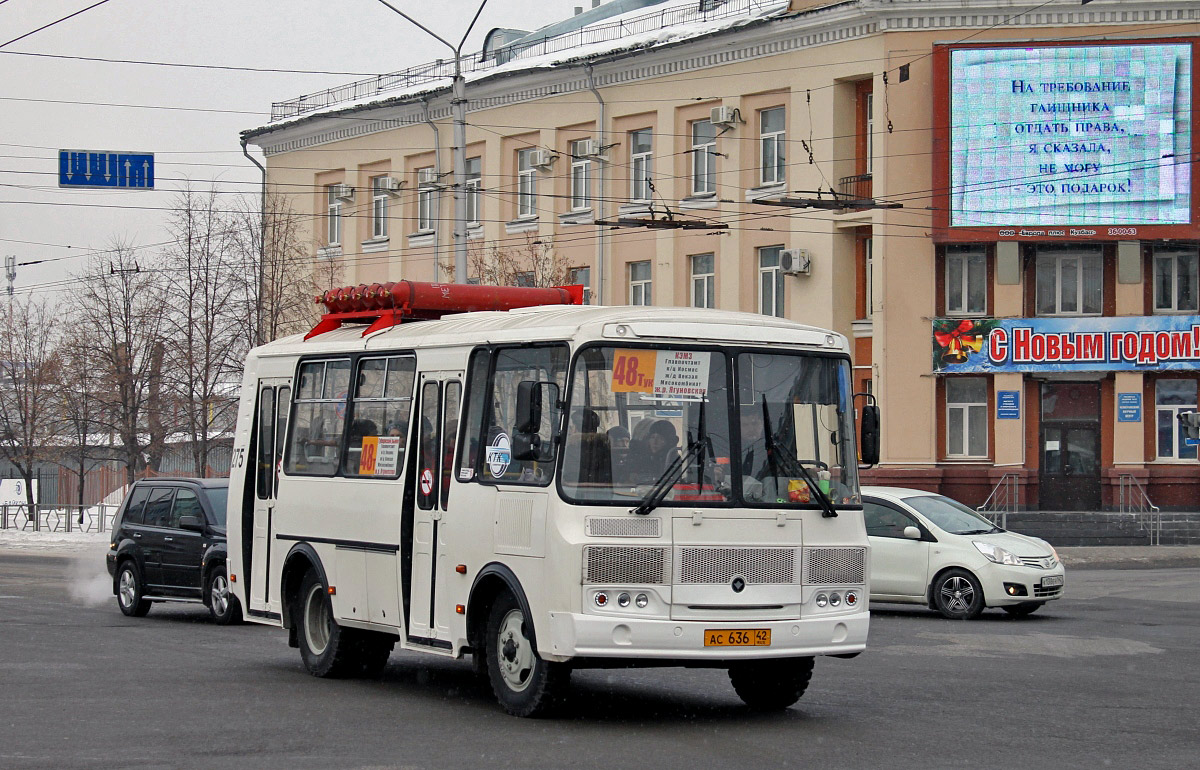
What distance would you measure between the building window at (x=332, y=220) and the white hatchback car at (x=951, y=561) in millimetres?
36111

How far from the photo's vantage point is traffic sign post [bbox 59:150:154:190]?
26359 mm

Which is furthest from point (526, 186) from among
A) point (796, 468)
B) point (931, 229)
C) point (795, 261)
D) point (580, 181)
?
point (796, 468)

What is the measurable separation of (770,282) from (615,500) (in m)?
31.4

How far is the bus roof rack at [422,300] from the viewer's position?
13320 mm

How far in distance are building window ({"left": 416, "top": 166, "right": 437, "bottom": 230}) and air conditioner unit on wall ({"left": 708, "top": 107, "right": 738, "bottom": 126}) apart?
37.6ft

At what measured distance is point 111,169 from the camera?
2670cm

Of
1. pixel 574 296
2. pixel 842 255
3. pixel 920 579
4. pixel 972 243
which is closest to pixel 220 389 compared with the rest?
pixel 842 255

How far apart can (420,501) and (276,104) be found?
44.7m

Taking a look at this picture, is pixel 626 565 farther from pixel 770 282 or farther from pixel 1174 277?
pixel 1174 277

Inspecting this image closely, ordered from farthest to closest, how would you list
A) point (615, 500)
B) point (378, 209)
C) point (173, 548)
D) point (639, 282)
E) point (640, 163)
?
point (378, 209)
point (639, 282)
point (640, 163)
point (173, 548)
point (615, 500)

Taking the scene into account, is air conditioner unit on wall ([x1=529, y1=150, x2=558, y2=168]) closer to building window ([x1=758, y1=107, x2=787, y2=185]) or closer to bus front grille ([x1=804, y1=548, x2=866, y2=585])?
building window ([x1=758, y1=107, x2=787, y2=185])

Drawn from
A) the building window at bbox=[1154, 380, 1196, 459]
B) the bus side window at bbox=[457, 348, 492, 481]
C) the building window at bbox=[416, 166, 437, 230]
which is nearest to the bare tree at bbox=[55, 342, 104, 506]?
the building window at bbox=[416, 166, 437, 230]

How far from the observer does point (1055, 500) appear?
39312 mm

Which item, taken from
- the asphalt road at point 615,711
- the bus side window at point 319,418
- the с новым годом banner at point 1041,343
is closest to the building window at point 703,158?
the с новым годом banner at point 1041,343
